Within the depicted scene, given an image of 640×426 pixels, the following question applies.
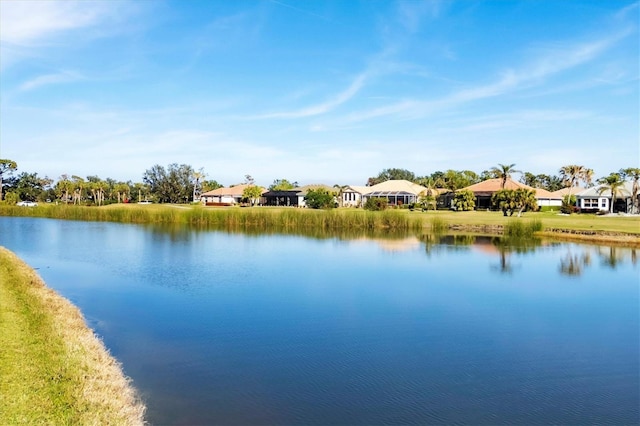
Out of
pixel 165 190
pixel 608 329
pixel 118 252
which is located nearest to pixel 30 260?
pixel 118 252

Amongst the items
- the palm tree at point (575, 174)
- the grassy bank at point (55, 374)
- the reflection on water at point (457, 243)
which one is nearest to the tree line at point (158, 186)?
the palm tree at point (575, 174)

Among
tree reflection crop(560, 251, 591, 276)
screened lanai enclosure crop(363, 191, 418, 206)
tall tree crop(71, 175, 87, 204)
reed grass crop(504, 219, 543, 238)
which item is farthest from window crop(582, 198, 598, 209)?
tall tree crop(71, 175, 87, 204)

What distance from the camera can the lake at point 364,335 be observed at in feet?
23.6

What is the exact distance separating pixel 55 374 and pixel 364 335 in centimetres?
588

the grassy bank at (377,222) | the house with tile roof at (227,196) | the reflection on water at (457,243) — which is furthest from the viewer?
the house with tile roof at (227,196)

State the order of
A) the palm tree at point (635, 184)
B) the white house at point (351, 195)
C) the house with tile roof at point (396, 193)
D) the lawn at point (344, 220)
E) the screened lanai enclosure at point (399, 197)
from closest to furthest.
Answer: the lawn at point (344, 220) < the palm tree at point (635, 184) < the screened lanai enclosure at point (399, 197) < the house with tile roof at point (396, 193) < the white house at point (351, 195)

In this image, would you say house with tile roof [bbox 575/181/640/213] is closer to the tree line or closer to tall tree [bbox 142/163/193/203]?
the tree line

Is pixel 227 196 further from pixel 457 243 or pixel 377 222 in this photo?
pixel 457 243

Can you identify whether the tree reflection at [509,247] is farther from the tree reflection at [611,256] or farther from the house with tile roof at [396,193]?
the house with tile roof at [396,193]

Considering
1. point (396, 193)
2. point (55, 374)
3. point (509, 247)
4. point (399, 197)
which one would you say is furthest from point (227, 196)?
point (55, 374)

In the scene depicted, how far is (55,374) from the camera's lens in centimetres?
654

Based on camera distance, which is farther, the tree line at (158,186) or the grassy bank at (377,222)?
the tree line at (158,186)

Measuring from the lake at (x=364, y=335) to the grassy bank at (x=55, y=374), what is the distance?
1.86 ft

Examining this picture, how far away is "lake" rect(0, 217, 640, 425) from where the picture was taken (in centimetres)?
718
